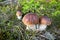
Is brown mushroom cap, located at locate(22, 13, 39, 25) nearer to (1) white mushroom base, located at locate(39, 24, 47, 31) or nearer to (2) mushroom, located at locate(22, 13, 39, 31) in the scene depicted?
(2) mushroom, located at locate(22, 13, 39, 31)

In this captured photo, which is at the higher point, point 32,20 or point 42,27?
point 32,20

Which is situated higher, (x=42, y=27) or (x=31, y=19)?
(x=31, y=19)

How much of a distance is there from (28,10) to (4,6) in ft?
1.56

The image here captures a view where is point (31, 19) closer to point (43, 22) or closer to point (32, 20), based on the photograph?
point (32, 20)

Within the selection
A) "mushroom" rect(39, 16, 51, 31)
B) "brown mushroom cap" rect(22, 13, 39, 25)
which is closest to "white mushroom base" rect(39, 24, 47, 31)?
"mushroom" rect(39, 16, 51, 31)

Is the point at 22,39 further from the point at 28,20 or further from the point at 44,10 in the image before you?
the point at 44,10

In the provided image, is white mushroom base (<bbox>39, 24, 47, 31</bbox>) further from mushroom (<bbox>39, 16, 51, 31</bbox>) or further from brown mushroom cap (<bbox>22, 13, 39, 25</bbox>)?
brown mushroom cap (<bbox>22, 13, 39, 25</bbox>)

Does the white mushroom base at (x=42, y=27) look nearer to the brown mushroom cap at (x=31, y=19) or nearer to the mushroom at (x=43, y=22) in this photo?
the mushroom at (x=43, y=22)

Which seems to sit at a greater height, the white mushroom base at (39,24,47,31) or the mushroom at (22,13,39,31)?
the mushroom at (22,13,39,31)

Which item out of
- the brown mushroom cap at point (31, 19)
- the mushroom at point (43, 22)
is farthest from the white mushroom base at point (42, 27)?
the brown mushroom cap at point (31, 19)

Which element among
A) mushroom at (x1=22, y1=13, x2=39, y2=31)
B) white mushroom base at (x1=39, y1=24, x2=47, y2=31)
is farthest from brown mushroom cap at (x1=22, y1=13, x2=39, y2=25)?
white mushroom base at (x1=39, y1=24, x2=47, y2=31)

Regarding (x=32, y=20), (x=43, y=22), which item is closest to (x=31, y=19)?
(x=32, y=20)

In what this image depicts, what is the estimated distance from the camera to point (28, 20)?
2178 millimetres

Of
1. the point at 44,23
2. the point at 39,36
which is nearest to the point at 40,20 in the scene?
the point at 44,23
